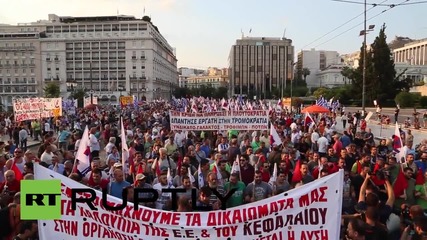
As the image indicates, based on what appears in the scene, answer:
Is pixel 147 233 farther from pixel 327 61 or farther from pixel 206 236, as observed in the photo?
pixel 327 61

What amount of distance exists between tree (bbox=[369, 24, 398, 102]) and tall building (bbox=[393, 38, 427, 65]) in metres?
65.0

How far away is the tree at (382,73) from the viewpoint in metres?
65.2

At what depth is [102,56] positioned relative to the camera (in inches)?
4825

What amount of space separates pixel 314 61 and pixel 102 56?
299 ft

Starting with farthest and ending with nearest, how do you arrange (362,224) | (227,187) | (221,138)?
(221,138) < (227,187) < (362,224)

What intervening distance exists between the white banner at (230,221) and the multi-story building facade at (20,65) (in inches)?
4902

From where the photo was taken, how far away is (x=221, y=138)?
13250mm

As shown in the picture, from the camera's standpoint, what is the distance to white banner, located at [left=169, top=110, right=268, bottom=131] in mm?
14281

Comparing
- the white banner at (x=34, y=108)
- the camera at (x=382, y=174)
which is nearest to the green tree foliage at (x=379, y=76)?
the white banner at (x=34, y=108)

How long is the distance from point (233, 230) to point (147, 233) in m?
0.81

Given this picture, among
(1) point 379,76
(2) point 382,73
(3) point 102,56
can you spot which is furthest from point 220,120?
(3) point 102,56

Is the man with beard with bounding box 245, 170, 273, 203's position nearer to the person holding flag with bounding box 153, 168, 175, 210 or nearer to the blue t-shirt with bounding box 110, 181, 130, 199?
the person holding flag with bounding box 153, 168, 175, 210

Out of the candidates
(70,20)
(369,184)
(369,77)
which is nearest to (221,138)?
(369,184)

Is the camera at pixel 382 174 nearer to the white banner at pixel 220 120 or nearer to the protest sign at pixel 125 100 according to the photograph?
the white banner at pixel 220 120
